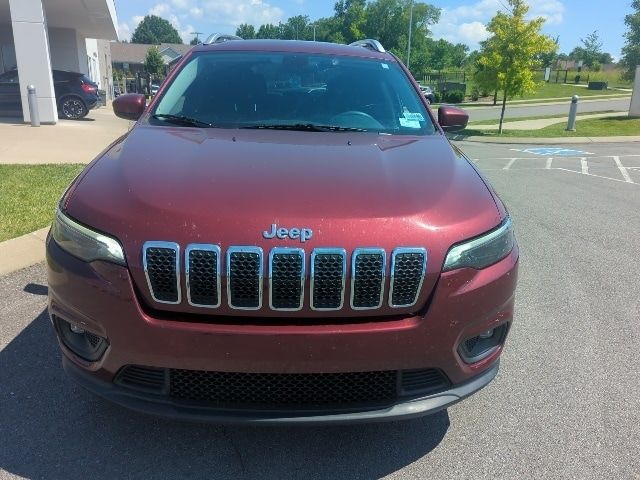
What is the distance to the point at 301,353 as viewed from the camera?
6.97 ft

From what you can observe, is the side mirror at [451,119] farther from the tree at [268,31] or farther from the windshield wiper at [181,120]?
the tree at [268,31]

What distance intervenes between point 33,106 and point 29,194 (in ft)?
31.5

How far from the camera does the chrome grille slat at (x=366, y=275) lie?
2.10 meters

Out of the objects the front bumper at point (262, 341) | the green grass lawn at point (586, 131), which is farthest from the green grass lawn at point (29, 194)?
the green grass lawn at point (586, 131)

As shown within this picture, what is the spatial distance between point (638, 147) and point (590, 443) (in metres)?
17.1

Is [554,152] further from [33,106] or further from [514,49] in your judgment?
[33,106]

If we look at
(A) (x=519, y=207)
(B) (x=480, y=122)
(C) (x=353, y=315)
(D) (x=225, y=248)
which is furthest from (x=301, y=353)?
(B) (x=480, y=122)

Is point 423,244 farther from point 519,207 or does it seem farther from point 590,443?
point 519,207

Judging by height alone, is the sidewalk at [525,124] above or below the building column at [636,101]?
below

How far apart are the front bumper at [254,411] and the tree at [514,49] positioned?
2107cm

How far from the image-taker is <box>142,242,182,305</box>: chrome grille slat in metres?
2.10

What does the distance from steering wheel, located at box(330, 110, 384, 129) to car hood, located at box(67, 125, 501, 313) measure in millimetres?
546

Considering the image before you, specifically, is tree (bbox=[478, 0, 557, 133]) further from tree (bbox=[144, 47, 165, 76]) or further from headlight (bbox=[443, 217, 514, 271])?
tree (bbox=[144, 47, 165, 76])

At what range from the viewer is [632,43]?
46188 millimetres
